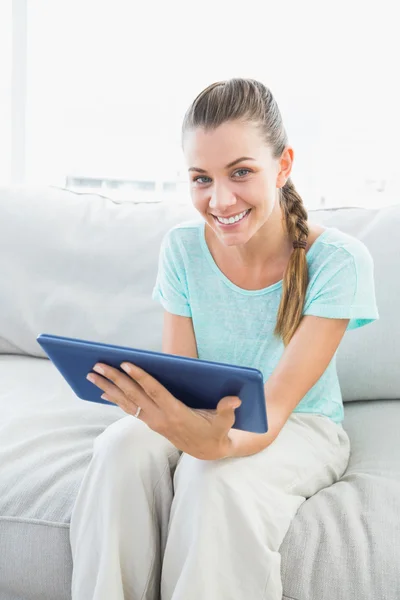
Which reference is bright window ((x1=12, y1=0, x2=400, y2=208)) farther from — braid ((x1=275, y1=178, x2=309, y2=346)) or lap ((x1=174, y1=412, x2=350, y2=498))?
lap ((x1=174, y1=412, x2=350, y2=498))

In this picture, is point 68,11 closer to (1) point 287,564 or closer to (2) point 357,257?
(2) point 357,257

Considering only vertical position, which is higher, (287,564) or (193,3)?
(193,3)

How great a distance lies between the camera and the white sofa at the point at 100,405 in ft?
3.87

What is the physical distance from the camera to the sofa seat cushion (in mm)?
1128

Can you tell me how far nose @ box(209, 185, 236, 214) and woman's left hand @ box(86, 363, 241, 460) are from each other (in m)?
0.37

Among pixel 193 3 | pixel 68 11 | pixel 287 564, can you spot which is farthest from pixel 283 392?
pixel 68 11

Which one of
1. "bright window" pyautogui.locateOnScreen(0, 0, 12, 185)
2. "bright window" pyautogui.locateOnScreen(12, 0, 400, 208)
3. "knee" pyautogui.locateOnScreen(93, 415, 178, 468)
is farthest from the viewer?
"bright window" pyautogui.locateOnScreen(0, 0, 12, 185)

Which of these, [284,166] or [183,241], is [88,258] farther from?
[284,166]

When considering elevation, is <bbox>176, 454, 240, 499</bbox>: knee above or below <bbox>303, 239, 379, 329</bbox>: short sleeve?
below

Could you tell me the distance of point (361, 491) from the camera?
4.31 feet

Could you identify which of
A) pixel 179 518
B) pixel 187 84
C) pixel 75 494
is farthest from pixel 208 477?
pixel 187 84

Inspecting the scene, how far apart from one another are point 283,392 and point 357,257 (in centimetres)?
29

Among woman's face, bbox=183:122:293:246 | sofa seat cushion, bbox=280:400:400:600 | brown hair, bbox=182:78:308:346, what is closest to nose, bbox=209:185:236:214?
woman's face, bbox=183:122:293:246

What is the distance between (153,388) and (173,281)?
18.8 inches
